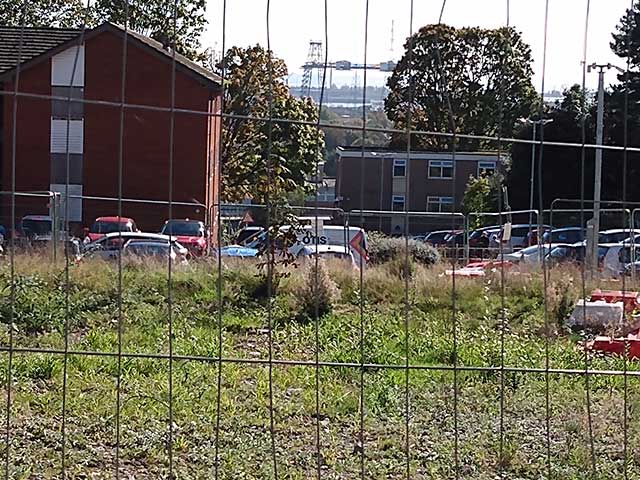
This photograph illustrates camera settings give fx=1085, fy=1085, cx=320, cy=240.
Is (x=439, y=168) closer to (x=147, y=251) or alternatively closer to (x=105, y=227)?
(x=147, y=251)

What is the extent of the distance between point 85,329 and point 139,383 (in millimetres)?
2579

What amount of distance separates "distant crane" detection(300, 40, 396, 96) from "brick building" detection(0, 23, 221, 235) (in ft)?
2.63

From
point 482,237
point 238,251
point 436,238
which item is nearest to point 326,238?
point 238,251

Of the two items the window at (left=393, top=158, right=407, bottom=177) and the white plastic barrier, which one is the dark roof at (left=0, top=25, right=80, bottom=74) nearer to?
the window at (left=393, top=158, right=407, bottom=177)

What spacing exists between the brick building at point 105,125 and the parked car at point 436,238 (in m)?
3.56

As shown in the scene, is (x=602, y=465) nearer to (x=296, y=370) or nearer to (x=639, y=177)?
(x=296, y=370)

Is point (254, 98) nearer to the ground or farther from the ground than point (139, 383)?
farther from the ground

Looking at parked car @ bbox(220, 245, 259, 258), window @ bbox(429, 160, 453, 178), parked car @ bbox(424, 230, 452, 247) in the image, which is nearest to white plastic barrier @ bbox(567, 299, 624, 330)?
window @ bbox(429, 160, 453, 178)

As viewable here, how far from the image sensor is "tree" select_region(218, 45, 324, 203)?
516 centimetres

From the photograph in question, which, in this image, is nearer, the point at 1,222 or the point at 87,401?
the point at 87,401

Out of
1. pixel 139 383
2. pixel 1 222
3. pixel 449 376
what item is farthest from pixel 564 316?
pixel 1 222

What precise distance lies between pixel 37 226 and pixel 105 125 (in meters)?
3.18

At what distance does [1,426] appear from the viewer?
4.80 metres

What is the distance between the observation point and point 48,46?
285 inches
